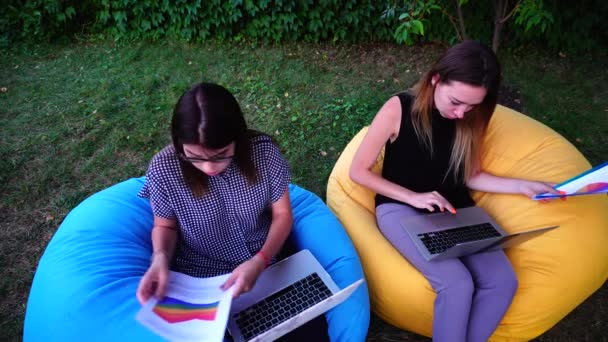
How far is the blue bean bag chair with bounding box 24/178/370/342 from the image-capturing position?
5.42 feet

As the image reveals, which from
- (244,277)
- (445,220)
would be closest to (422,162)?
(445,220)

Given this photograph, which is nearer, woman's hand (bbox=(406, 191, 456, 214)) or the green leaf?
woman's hand (bbox=(406, 191, 456, 214))

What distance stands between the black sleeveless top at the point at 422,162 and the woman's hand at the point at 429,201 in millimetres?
143

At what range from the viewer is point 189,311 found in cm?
145

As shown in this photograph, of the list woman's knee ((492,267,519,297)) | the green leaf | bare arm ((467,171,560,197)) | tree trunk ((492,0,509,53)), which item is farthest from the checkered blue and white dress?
tree trunk ((492,0,509,53))

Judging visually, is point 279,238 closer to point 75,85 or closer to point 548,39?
point 75,85

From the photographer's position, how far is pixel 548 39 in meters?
4.60

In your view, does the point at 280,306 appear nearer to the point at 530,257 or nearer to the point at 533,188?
the point at 530,257

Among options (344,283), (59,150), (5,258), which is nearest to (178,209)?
(344,283)

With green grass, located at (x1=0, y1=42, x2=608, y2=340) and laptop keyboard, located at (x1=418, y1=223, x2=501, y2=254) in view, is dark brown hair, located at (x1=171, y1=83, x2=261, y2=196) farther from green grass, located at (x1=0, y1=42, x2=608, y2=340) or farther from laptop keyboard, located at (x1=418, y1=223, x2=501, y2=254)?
green grass, located at (x1=0, y1=42, x2=608, y2=340)

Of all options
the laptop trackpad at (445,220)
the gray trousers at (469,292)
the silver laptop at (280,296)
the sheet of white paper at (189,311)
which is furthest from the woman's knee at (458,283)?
the sheet of white paper at (189,311)

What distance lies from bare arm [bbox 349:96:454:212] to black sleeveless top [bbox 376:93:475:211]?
0.05m

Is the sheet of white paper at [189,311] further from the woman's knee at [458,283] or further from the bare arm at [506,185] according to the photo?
the bare arm at [506,185]

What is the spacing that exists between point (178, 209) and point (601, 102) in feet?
14.0
